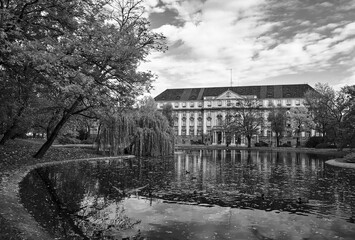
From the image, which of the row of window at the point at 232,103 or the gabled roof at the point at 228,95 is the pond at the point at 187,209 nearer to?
the row of window at the point at 232,103

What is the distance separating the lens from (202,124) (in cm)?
12119

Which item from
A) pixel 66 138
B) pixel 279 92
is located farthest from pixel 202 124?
pixel 66 138

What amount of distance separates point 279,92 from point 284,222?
361 ft

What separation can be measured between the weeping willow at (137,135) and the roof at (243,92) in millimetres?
79352

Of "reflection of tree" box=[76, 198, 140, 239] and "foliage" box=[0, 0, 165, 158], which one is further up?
"foliage" box=[0, 0, 165, 158]

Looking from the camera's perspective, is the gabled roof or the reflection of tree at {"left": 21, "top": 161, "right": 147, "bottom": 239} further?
the gabled roof

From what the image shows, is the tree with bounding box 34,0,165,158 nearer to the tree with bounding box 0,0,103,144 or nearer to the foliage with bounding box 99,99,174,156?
the tree with bounding box 0,0,103,144

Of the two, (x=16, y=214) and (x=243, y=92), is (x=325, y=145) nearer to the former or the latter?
(x=243, y=92)

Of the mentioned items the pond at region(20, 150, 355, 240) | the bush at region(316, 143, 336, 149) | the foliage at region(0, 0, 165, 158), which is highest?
the foliage at region(0, 0, 165, 158)

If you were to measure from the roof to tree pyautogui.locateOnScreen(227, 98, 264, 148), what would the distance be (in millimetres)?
28731

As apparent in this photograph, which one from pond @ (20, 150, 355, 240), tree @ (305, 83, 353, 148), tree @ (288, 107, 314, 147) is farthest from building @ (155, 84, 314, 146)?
pond @ (20, 150, 355, 240)

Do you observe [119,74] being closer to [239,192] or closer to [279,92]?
[239,192]

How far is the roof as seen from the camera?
11206 centimetres

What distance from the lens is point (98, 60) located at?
659 inches
